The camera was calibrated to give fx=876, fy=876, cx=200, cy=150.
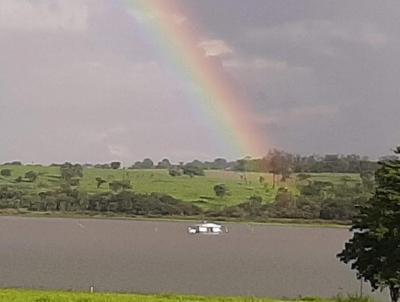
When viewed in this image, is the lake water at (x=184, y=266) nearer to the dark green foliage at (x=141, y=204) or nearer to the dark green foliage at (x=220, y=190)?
the dark green foliage at (x=141, y=204)

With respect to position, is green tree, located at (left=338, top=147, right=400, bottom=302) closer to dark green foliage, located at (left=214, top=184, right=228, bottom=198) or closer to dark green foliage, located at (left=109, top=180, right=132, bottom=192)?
dark green foliage, located at (left=214, top=184, right=228, bottom=198)

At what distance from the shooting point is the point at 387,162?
4006 centimetres

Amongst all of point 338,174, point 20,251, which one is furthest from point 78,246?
point 338,174

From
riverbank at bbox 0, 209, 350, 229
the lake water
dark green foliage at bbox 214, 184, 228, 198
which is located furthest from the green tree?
dark green foliage at bbox 214, 184, 228, 198

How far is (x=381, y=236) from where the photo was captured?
37.8m

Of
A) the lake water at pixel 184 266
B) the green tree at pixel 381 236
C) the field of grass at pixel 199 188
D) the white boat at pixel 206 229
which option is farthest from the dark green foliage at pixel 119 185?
the green tree at pixel 381 236

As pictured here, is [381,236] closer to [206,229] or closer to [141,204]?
[206,229]

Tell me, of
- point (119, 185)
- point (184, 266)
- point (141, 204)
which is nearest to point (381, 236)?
point (184, 266)

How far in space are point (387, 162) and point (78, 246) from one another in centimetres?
6564

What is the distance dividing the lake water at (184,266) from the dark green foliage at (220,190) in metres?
36.5

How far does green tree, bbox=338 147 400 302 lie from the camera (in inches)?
1490

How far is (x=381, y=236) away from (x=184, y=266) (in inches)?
1468

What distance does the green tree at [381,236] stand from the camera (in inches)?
1490

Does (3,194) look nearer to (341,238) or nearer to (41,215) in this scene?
(41,215)
